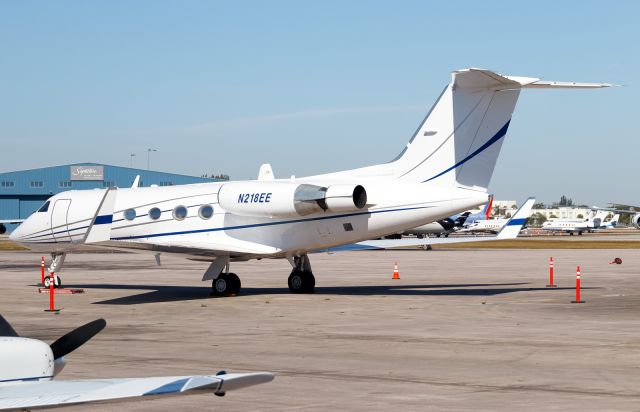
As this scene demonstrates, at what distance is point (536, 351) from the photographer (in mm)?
15945

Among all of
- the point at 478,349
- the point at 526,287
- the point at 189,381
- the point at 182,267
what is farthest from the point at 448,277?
the point at 189,381

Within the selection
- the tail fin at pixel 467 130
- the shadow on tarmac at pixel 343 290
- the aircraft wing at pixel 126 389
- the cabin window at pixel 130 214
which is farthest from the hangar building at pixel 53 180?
the aircraft wing at pixel 126 389

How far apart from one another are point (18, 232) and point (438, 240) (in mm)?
13039

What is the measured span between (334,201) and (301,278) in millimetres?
3720

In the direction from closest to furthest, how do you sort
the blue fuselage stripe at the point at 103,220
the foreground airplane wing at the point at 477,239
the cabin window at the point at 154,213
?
the blue fuselage stripe at the point at 103,220
the cabin window at the point at 154,213
the foreground airplane wing at the point at 477,239

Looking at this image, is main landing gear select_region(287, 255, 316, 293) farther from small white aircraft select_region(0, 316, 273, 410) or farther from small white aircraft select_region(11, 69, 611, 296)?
small white aircraft select_region(0, 316, 273, 410)

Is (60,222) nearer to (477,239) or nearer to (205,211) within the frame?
(205,211)

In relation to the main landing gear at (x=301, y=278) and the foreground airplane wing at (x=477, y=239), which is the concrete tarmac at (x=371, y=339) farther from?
the foreground airplane wing at (x=477, y=239)

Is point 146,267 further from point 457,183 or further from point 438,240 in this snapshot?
point 457,183

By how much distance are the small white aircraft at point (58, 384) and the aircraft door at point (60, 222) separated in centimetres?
2357

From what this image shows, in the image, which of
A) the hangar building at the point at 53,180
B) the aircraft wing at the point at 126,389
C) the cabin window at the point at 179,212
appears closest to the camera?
the aircraft wing at the point at 126,389

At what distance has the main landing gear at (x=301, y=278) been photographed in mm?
28828

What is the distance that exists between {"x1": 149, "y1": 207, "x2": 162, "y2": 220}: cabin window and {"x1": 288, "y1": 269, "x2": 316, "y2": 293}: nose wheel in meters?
4.13

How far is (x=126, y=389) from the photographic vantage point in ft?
19.3
